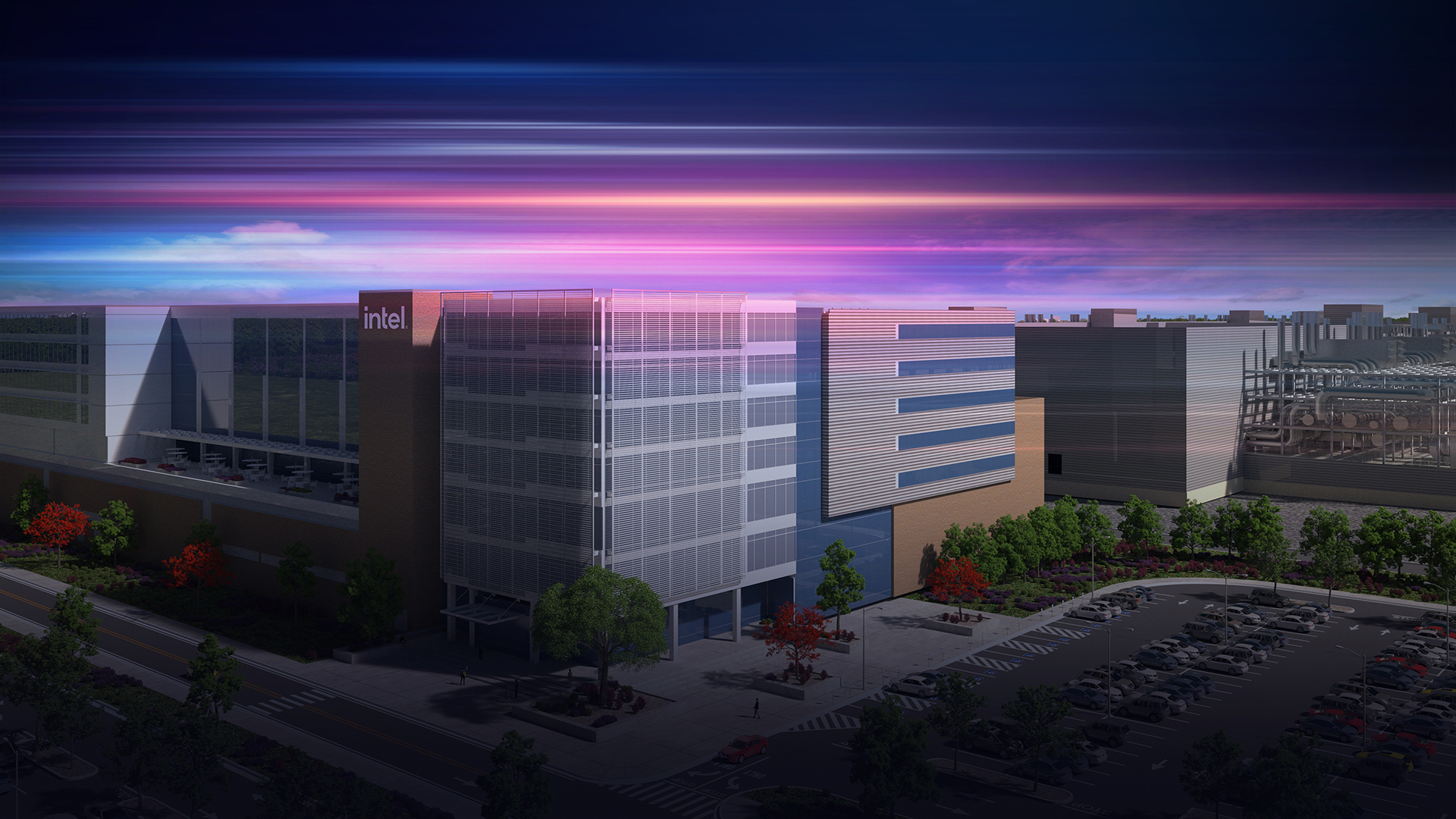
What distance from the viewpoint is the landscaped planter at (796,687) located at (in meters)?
46.0

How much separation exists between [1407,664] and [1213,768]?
79.3 ft

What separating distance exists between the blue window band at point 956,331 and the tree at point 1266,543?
784 inches

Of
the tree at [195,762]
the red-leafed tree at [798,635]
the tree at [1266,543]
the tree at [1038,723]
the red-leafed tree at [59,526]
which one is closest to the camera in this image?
the tree at [195,762]

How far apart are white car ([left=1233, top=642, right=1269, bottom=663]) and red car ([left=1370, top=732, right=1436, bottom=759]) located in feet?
32.9

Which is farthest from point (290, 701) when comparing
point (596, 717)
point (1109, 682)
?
point (1109, 682)

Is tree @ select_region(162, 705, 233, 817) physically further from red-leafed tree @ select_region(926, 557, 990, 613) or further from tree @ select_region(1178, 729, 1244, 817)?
red-leafed tree @ select_region(926, 557, 990, 613)

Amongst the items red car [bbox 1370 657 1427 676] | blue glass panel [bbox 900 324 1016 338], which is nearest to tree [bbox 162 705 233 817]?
blue glass panel [bbox 900 324 1016 338]

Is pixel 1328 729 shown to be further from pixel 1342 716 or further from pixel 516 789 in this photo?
pixel 516 789

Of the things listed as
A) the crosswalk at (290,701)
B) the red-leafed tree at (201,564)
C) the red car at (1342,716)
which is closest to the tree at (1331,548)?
the red car at (1342,716)

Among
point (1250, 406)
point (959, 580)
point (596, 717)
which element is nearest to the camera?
point (596, 717)

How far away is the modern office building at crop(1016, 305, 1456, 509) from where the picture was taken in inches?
3610

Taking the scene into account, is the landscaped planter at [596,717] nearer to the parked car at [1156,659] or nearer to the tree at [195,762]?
the tree at [195,762]

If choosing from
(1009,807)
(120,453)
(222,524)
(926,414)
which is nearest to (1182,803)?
(1009,807)

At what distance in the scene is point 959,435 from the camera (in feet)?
226
